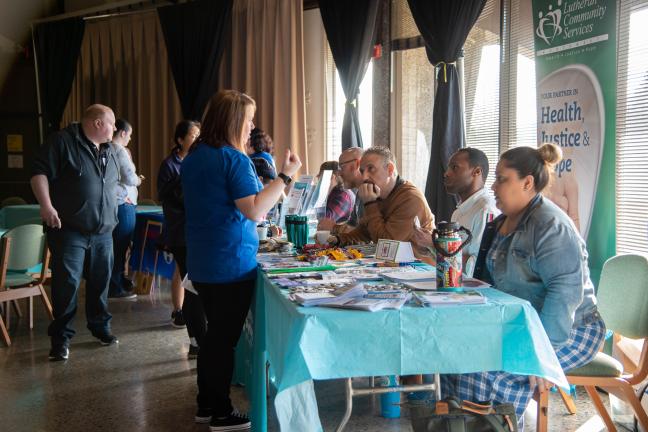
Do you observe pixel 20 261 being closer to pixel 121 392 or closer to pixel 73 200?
pixel 73 200

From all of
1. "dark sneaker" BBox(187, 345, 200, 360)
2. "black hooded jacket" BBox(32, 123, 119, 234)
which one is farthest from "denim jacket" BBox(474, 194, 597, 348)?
"black hooded jacket" BBox(32, 123, 119, 234)

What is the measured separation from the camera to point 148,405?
125 inches

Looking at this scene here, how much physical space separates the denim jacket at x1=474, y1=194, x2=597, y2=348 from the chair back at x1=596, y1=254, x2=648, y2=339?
30 centimetres

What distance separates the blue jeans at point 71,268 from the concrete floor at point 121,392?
0.26 metres

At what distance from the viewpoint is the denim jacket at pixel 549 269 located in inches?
84.6

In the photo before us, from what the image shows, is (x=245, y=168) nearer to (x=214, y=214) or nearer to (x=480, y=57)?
(x=214, y=214)

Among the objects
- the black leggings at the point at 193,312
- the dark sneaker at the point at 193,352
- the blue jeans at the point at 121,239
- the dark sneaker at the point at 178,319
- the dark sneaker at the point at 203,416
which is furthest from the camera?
the blue jeans at the point at 121,239

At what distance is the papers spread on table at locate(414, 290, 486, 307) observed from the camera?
191 centimetres

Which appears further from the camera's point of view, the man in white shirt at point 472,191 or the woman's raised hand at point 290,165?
the man in white shirt at point 472,191

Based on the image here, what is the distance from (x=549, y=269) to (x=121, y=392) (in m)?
2.32

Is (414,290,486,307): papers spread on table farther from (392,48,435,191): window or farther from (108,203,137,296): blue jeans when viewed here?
(108,203,137,296): blue jeans

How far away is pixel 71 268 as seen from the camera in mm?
3857

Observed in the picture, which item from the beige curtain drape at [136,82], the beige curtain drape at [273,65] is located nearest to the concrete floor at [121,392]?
the beige curtain drape at [273,65]

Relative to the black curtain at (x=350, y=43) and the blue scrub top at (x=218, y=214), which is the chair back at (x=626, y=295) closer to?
the blue scrub top at (x=218, y=214)
